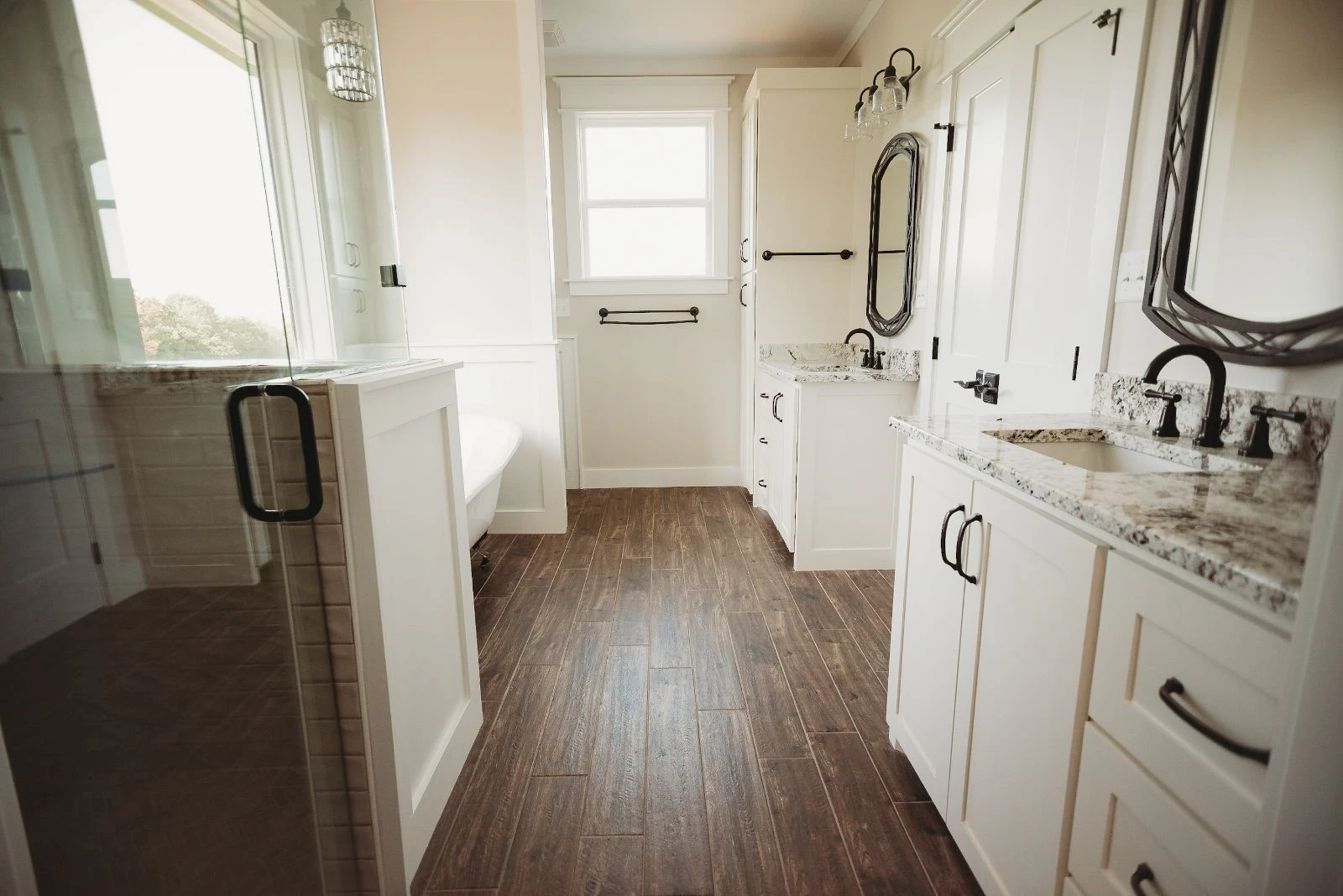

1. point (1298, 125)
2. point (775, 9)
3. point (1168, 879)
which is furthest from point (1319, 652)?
point (775, 9)

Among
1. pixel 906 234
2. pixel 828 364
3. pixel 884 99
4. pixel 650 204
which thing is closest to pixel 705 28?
pixel 650 204

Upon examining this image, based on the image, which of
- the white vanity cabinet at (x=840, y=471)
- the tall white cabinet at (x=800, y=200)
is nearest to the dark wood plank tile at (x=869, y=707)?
the white vanity cabinet at (x=840, y=471)

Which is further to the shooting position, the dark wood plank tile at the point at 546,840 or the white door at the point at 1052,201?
the white door at the point at 1052,201

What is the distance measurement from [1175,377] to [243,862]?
1.93 metres

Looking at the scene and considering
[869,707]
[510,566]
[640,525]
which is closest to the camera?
[869,707]

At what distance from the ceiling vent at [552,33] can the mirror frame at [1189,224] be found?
279 cm

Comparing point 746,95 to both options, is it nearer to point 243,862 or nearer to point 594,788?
point 594,788

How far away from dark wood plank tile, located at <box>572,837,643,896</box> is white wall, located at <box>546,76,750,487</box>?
9.43ft

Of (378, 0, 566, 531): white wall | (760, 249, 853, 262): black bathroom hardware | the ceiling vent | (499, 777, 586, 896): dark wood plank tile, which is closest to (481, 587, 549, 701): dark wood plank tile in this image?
(499, 777, 586, 896): dark wood plank tile

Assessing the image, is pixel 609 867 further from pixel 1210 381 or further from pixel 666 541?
pixel 666 541

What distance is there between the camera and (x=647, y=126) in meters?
3.71

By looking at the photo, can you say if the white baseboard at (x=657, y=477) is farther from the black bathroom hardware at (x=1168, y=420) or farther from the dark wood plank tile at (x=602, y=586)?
the black bathroom hardware at (x=1168, y=420)

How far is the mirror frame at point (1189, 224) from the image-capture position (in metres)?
1.07

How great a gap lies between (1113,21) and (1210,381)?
94cm
